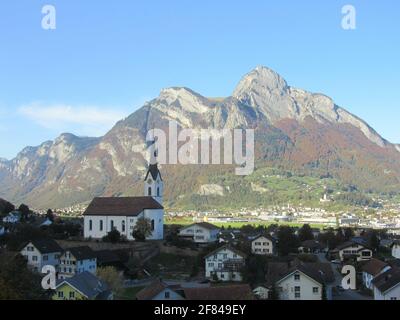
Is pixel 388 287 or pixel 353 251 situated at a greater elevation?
pixel 353 251

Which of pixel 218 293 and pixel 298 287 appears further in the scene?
pixel 298 287

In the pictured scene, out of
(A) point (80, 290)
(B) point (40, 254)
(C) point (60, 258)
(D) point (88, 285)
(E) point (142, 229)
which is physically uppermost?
(E) point (142, 229)

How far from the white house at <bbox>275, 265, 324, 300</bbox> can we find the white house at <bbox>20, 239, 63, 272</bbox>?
2372cm

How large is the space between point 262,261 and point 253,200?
469ft

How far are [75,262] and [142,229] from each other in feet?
54.0

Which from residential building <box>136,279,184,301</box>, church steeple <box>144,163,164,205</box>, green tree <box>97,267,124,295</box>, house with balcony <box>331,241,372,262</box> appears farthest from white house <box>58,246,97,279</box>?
house with balcony <box>331,241,372,262</box>

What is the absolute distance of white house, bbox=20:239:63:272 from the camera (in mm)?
49059

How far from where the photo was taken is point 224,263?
47.7 m

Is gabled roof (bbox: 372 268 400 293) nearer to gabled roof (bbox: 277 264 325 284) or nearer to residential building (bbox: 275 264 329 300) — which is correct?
residential building (bbox: 275 264 329 300)

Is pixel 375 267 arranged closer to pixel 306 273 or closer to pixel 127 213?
pixel 306 273

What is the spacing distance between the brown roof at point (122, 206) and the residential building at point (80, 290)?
Answer: 33.0m

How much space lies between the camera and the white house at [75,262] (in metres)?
46.5

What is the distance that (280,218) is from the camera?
144 meters

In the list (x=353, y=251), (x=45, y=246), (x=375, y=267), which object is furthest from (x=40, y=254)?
(x=353, y=251)
